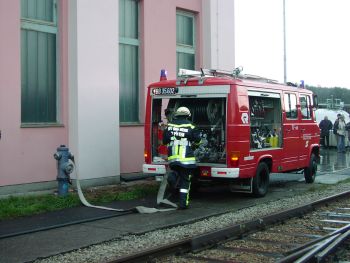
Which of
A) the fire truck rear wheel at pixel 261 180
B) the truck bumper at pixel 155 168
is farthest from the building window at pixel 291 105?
the truck bumper at pixel 155 168

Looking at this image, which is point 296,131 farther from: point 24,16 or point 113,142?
point 24,16

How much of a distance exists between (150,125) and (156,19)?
15.0ft

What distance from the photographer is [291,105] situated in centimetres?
1286

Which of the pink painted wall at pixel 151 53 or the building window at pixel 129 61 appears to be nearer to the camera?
the pink painted wall at pixel 151 53

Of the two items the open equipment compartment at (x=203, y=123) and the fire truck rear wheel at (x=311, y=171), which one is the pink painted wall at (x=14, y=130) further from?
the fire truck rear wheel at (x=311, y=171)

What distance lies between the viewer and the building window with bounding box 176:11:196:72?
16078mm

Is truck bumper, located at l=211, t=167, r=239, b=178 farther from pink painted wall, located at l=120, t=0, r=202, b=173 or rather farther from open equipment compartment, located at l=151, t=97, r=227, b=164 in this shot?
pink painted wall, located at l=120, t=0, r=202, b=173

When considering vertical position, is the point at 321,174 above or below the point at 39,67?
below

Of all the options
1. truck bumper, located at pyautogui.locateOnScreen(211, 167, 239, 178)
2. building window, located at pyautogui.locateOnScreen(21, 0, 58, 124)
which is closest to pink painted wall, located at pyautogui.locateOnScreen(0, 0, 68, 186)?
building window, located at pyautogui.locateOnScreen(21, 0, 58, 124)

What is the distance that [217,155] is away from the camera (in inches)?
438

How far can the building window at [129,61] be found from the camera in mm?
14211

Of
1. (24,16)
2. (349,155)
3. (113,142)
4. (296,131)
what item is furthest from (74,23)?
(349,155)

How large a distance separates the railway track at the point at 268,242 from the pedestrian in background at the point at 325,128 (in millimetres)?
18237

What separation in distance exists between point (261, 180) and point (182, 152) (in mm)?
2551
